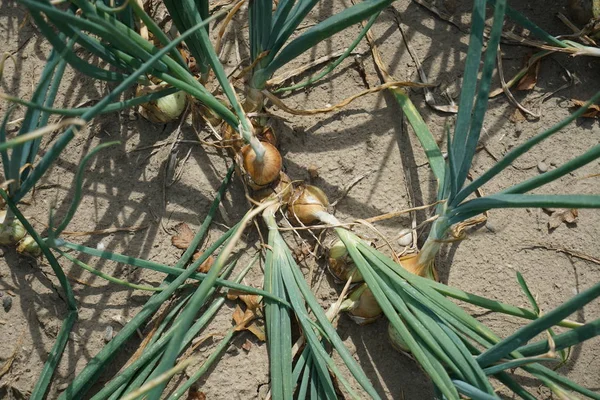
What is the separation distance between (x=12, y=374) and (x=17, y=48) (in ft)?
2.59

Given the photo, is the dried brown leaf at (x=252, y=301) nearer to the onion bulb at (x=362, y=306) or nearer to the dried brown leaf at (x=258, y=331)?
the dried brown leaf at (x=258, y=331)

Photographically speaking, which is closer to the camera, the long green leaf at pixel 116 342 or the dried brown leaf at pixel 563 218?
the long green leaf at pixel 116 342

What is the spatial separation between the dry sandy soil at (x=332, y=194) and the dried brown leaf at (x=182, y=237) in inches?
0.5

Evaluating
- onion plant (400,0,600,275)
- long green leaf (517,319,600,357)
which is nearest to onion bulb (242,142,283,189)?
onion plant (400,0,600,275)

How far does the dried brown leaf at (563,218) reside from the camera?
1.39 m

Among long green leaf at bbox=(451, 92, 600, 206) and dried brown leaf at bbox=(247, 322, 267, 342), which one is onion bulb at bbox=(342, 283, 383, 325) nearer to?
dried brown leaf at bbox=(247, 322, 267, 342)

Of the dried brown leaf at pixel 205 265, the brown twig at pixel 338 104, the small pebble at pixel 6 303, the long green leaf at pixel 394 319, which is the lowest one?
the long green leaf at pixel 394 319

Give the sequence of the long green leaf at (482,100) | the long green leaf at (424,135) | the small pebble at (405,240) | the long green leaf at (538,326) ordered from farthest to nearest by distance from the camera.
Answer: the small pebble at (405,240) → the long green leaf at (424,135) → the long green leaf at (482,100) → the long green leaf at (538,326)

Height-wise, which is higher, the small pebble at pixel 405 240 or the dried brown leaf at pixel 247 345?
the small pebble at pixel 405 240

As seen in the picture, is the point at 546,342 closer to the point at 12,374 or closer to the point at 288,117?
the point at 288,117

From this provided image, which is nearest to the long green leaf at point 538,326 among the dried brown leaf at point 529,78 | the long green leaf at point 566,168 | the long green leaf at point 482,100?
the long green leaf at point 566,168

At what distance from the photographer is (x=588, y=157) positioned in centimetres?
86

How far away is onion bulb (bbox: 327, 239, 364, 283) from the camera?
1.27 meters

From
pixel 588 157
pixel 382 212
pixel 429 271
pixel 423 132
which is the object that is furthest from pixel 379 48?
pixel 588 157
